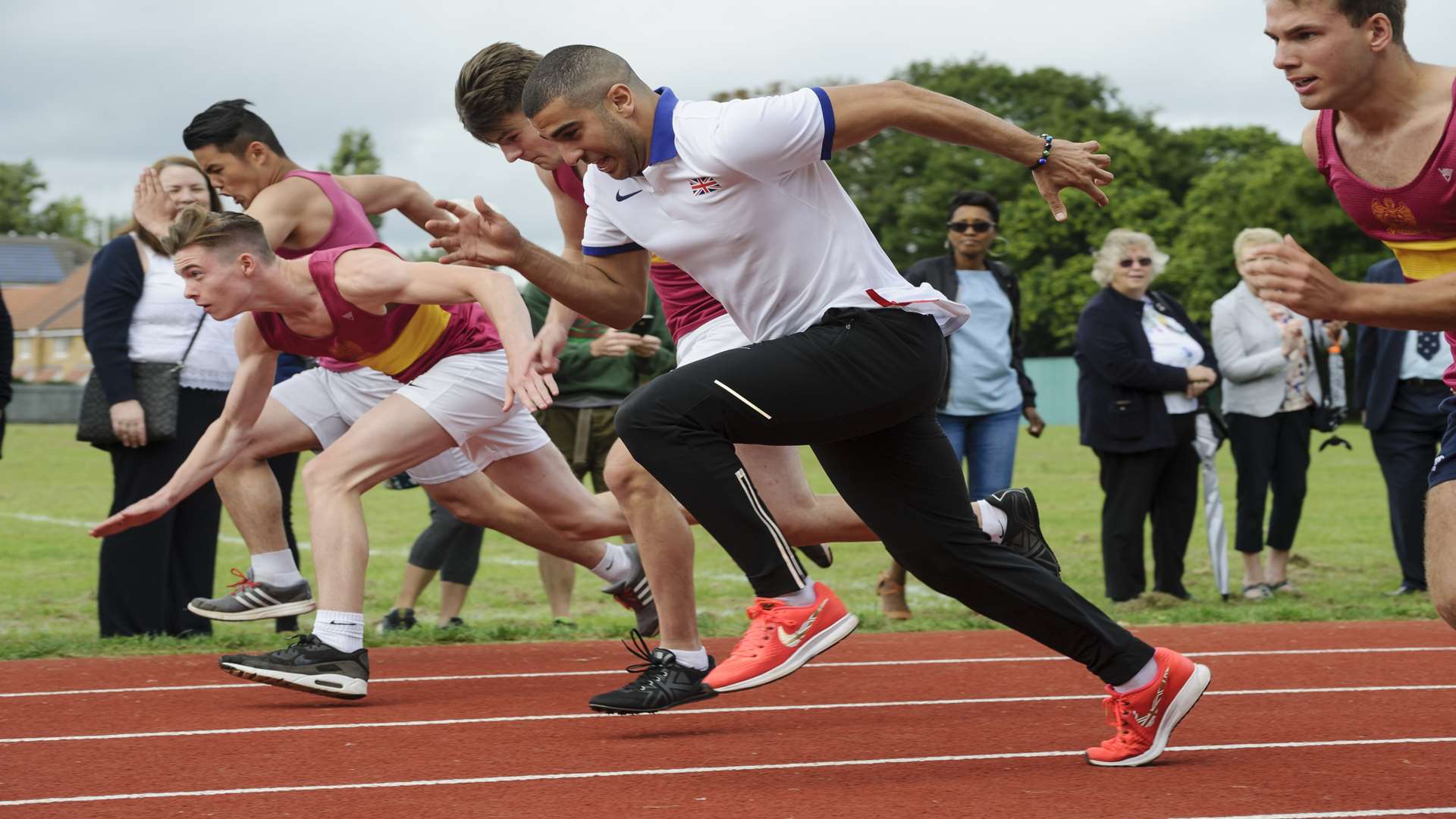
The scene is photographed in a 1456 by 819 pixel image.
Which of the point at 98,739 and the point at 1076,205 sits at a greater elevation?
the point at 1076,205

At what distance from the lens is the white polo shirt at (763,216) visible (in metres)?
4.46

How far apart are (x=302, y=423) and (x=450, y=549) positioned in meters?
1.94

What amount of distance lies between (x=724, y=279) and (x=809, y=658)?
1113 millimetres

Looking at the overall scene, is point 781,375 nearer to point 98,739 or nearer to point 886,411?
point 886,411

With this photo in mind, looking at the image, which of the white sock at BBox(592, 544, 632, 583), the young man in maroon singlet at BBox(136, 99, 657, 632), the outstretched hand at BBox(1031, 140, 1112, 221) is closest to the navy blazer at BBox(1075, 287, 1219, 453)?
the white sock at BBox(592, 544, 632, 583)

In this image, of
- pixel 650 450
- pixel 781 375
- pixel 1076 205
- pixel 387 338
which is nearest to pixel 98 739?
pixel 387 338

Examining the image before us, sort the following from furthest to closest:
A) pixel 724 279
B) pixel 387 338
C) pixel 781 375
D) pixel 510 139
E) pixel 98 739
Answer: pixel 387 338, pixel 510 139, pixel 98 739, pixel 724 279, pixel 781 375

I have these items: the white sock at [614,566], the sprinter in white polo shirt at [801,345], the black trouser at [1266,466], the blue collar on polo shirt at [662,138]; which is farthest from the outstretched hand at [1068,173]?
the black trouser at [1266,466]

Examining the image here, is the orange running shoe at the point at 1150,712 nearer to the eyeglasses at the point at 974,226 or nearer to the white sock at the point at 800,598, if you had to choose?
the white sock at the point at 800,598

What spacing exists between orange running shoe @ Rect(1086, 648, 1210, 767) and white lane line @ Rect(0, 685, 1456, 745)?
4.16 feet

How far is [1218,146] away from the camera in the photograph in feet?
210

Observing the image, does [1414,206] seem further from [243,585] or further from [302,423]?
[243,585]

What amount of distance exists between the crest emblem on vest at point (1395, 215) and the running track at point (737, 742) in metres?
1.45

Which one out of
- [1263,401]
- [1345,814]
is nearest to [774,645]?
[1345,814]
